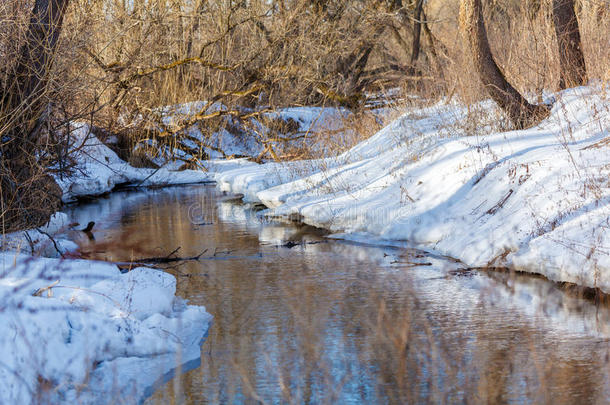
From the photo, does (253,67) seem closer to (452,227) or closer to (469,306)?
(452,227)

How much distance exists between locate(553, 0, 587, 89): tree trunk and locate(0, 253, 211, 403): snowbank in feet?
26.1

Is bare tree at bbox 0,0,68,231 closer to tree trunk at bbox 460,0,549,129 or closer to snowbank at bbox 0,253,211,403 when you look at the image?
snowbank at bbox 0,253,211,403

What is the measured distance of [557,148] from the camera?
28.7 feet

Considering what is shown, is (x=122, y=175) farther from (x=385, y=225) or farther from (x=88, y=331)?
(x=88, y=331)

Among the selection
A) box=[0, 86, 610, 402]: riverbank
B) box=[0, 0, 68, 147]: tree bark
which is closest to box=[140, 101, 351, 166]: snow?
box=[0, 86, 610, 402]: riverbank

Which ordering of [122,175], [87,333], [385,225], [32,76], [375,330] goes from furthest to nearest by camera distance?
[122,175], [385,225], [32,76], [375,330], [87,333]

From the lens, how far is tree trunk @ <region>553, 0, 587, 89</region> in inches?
462

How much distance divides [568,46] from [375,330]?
786 cm

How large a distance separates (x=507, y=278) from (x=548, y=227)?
0.62m

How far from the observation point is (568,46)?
11.9 metres

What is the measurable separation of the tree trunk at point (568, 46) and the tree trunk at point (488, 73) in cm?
108

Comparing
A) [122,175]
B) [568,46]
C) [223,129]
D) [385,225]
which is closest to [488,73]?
[568,46]

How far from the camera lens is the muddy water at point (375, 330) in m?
4.54

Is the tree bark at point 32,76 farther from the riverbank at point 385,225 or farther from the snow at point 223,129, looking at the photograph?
the snow at point 223,129
